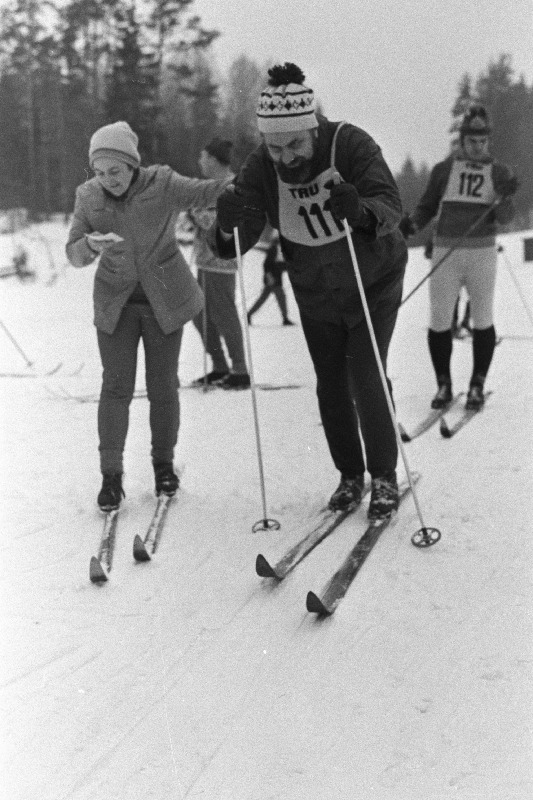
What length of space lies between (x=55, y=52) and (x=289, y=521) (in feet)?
40.7

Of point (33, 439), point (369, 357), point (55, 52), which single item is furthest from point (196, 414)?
point (55, 52)

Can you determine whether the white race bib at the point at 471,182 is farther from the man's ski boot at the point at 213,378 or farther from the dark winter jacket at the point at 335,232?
the man's ski boot at the point at 213,378

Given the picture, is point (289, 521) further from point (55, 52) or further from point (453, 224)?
point (55, 52)

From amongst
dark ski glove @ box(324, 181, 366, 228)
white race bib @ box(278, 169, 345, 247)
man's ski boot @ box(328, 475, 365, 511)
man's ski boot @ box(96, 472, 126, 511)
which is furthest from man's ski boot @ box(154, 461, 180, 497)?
dark ski glove @ box(324, 181, 366, 228)

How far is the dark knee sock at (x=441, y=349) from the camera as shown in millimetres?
5516

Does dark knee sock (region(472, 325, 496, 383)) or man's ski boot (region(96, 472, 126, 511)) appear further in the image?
dark knee sock (region(472, 325, 496, 383))

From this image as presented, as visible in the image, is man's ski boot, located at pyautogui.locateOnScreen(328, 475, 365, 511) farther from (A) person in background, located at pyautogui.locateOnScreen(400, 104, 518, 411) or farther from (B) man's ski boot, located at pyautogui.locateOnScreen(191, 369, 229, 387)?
(B) man's ski boot, located at pyautogui.locateOnScreen(191, 369, 229, 387)

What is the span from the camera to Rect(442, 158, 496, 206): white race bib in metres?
5.23

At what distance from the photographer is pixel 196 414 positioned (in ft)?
18.4

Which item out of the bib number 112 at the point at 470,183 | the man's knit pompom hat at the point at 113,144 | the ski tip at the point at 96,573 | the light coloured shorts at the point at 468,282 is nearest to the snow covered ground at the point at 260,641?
the ski tip at the point at 96,573

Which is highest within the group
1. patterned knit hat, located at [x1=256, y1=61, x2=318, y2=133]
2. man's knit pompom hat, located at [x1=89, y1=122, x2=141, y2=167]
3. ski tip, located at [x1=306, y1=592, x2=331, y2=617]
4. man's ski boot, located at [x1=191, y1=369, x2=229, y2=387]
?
patterned knit hat, located at [x1=256, y1=61, x2=318, y2=133]

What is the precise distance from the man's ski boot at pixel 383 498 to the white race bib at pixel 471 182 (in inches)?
104

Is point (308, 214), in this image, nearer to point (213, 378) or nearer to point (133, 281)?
point (133, 281)

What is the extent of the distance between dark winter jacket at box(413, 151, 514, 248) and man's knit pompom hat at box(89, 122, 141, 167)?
7.84 feet
